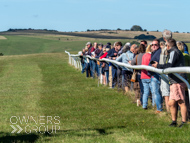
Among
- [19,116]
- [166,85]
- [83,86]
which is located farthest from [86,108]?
[83,86]

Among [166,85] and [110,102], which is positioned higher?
[166,85]

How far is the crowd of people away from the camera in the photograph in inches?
356

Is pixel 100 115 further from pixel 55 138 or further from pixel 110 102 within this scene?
pixel 55 138

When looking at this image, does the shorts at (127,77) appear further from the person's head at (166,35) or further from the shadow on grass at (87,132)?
the shadow on grass at (87,132)

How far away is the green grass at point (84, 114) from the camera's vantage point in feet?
26.6

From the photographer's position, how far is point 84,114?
11555mm

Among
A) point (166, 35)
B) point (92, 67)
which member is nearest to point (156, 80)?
point (166, 35)

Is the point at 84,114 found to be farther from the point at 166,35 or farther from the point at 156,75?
the point at 166,35

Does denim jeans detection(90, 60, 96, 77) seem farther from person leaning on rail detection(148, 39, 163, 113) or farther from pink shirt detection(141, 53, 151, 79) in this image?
person leaning on rail detection(148, 39, 163, 113)

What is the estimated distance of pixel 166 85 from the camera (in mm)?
10172

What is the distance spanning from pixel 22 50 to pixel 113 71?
6821cm

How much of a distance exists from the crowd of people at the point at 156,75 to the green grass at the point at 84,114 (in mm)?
378

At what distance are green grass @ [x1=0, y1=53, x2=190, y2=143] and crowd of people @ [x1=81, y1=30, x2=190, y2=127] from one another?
0.38 meters

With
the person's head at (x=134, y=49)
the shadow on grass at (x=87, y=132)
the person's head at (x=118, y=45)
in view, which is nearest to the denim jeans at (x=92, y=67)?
the person's head at (x=118, y=45)
